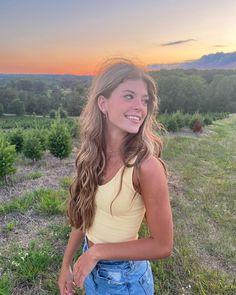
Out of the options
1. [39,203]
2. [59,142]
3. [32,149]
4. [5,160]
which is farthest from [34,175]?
[39,203]

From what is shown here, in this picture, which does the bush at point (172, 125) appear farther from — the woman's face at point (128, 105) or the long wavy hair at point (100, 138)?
the woman's face at point (128, 105)

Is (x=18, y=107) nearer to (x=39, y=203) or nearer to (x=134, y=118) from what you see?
(x=39, y=203)

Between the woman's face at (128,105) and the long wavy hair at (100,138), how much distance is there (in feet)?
0.11

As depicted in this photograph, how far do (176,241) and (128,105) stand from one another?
11.5ft

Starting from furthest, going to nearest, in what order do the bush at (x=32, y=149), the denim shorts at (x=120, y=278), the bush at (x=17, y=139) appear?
the bush at (x=17, y=139)
the bush at (x=32, y=149)
the denim shorts at (x=120, y=278)

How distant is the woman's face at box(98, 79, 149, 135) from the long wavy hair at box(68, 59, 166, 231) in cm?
3

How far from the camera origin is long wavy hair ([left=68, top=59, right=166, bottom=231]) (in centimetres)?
162

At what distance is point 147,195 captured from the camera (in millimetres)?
1414

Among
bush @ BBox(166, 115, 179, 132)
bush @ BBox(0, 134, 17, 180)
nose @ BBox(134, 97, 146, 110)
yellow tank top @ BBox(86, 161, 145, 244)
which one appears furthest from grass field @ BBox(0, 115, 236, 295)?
bush @ BBox(166, 115, 179, 132)

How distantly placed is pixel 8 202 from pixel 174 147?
7.72m

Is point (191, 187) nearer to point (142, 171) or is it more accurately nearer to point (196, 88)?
point (142, 171)

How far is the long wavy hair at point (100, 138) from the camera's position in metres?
1.62

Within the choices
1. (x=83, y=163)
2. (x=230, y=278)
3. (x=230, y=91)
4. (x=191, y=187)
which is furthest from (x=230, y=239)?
(x=230, y=91)

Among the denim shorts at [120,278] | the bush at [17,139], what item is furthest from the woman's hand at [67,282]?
the bush at [17,139]
